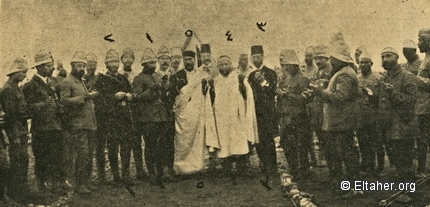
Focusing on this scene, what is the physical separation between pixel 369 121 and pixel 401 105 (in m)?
0.34

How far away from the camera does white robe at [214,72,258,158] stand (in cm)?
479

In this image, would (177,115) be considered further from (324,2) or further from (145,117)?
(324,2)

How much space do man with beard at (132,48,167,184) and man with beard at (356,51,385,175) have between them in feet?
6.66

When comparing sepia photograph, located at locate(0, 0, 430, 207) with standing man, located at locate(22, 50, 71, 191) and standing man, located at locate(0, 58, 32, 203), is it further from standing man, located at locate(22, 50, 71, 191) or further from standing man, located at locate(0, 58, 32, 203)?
standing man, located at locate(0, 58, 32, 203)

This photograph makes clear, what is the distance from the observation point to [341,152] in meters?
4.43

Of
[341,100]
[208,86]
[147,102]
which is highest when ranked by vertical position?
[208,86]

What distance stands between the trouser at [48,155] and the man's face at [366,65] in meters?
3.13

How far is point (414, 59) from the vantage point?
4.74 m

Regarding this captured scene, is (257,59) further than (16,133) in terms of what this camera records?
Yes

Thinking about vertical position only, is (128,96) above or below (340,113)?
above

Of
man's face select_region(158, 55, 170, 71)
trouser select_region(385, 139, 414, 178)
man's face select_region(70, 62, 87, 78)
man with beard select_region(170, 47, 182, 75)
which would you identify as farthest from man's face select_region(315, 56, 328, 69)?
man's face select_region(70, 62, 87, 78)

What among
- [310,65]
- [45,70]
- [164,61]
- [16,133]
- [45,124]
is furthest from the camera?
[310,65]

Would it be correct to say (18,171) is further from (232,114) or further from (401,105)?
(401,105)

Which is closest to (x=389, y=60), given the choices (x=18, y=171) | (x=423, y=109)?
(x=423, y=109)
